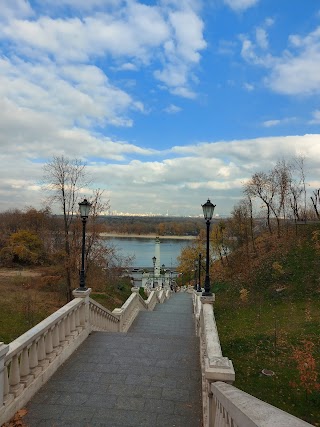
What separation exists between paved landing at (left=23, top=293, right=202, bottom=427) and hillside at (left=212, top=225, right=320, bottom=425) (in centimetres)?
241

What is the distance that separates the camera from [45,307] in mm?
17656

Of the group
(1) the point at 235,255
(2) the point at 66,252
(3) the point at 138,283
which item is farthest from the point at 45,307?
(3) the point at 138,283

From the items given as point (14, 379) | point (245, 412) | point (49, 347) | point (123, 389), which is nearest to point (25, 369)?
point (14, 379)

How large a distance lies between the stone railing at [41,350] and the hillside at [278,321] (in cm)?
419

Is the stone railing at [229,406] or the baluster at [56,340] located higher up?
the stone railing at [229,406]

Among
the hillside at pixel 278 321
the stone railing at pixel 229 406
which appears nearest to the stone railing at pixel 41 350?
the stone railing at pixel 229 406

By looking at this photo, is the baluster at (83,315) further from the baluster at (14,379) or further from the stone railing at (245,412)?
the stone railing at (245,412)

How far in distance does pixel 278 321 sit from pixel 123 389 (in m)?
11.3

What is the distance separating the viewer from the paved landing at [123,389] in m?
4.43

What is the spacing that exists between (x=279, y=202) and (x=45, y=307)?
25148 mm

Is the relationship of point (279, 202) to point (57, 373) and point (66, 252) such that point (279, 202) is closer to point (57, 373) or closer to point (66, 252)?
point (66, 252)

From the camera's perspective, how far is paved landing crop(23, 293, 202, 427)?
443cm

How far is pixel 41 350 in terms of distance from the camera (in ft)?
18.2

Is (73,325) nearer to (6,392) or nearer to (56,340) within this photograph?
(56,340)
